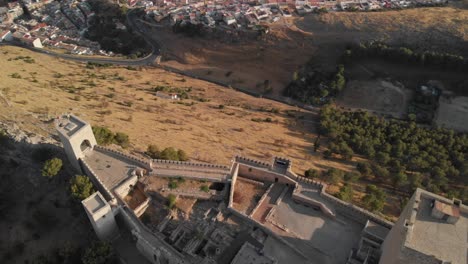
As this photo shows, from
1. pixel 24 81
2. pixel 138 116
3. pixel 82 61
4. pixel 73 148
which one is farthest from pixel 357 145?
pixel 82 61

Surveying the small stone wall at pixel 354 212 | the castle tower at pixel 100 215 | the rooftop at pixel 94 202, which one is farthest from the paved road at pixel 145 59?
the rooftop at pixel 94 202

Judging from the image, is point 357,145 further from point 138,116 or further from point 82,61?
point 82,61

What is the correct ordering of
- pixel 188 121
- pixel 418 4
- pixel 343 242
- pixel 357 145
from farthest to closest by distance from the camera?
1. pixel 418 4
2. pixel 188 121
3. pixel 357 145
4. pixel 343 242

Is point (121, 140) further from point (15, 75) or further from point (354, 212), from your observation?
point (15, 75)

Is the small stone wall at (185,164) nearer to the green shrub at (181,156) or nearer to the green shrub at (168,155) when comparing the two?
the green shrub at (168,155)

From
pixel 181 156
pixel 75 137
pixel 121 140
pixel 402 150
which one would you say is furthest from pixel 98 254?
pixel 402 150

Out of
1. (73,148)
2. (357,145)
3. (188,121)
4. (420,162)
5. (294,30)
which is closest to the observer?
(73,148)
